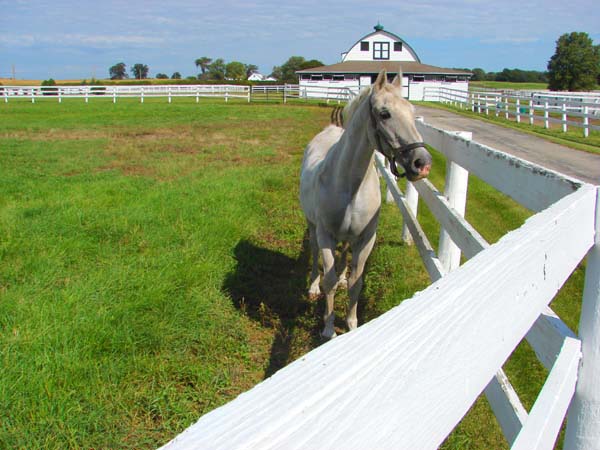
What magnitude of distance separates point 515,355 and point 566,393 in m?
2.21

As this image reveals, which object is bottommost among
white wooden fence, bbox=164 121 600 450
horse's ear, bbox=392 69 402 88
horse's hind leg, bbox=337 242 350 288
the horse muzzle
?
horse's hind leg, bbox=337 242 350 288

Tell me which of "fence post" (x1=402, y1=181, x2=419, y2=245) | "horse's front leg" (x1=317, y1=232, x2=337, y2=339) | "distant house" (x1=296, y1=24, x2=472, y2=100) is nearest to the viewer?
"horse's front leg" (x1=317, y1=232, x2=337, y2=339)

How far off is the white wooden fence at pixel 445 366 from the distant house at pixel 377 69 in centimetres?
4369

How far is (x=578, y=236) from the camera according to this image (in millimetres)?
1358

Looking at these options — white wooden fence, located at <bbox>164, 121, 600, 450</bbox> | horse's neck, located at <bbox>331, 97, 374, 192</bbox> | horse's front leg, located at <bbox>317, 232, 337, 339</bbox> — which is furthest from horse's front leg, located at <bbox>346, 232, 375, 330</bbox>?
white wooden fence, located at <bbox>164, 121, 600, 450</bbox>

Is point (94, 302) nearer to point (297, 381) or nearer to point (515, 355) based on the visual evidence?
point (515, 355)

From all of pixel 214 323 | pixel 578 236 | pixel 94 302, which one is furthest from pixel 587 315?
pixel 94 302

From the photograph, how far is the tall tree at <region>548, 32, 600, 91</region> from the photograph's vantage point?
181 ft

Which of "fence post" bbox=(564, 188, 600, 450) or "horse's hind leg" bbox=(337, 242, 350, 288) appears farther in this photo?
"horse's hind leg" bbox=(337, 242, 350, 288)

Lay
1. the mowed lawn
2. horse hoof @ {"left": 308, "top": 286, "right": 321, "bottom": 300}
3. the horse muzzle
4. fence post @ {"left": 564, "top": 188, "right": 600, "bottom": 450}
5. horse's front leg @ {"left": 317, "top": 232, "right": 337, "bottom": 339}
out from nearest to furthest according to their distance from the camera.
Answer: fence post @ {"left": 564, "top": 188, "right": 600, "bottom": 450} < the mowed lawn < the horse muzzle < horse's front leg @ {"left": 317, "top": 232, "right": 337, "bottom": 339} < horse hoof @ {"left": 308, "top": 286, "right": 321, "bottom": 300}

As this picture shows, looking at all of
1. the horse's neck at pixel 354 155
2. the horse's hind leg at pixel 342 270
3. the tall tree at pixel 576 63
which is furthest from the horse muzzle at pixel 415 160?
the tall tree at pixel 576 63

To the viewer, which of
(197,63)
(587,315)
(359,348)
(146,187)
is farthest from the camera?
(197,63)

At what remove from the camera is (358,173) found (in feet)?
11.7

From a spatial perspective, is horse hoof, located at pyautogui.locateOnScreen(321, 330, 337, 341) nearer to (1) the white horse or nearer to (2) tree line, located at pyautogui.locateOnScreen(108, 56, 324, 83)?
(1) the white horse
